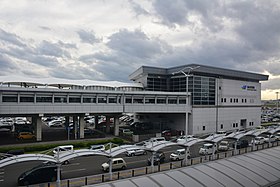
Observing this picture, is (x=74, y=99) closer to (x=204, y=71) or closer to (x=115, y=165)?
(x=115, y=165)

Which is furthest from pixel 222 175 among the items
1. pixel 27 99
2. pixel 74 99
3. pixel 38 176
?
pixel 27 99

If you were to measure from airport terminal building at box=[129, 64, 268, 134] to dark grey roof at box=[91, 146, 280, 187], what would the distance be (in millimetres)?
26799

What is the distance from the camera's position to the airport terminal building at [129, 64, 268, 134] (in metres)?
46.5

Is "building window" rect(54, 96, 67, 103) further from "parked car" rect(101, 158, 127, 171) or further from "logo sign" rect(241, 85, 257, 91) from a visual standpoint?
"logo sign" rect(241, 85, 257, 91)

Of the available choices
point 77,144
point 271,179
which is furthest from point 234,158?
point 77,144

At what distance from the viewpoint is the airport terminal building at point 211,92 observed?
153 feet

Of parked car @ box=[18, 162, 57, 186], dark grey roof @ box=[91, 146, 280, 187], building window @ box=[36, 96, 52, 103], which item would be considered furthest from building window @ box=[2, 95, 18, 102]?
dark grey roof @ box=[91, 146, 280, 187]

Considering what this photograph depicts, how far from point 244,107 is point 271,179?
4254 centimetres

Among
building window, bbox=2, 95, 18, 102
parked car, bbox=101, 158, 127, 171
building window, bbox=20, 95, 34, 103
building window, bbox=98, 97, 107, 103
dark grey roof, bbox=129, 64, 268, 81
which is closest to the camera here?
parked car, bbox=101, 158, 127, 171

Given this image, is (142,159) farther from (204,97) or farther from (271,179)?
(204,97)

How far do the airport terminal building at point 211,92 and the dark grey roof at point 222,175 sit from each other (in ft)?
87.9

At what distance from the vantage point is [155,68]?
50.3m

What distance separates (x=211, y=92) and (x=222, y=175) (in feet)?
115

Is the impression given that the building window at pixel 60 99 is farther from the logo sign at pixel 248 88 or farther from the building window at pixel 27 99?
the logo sign at pixel 248 88
